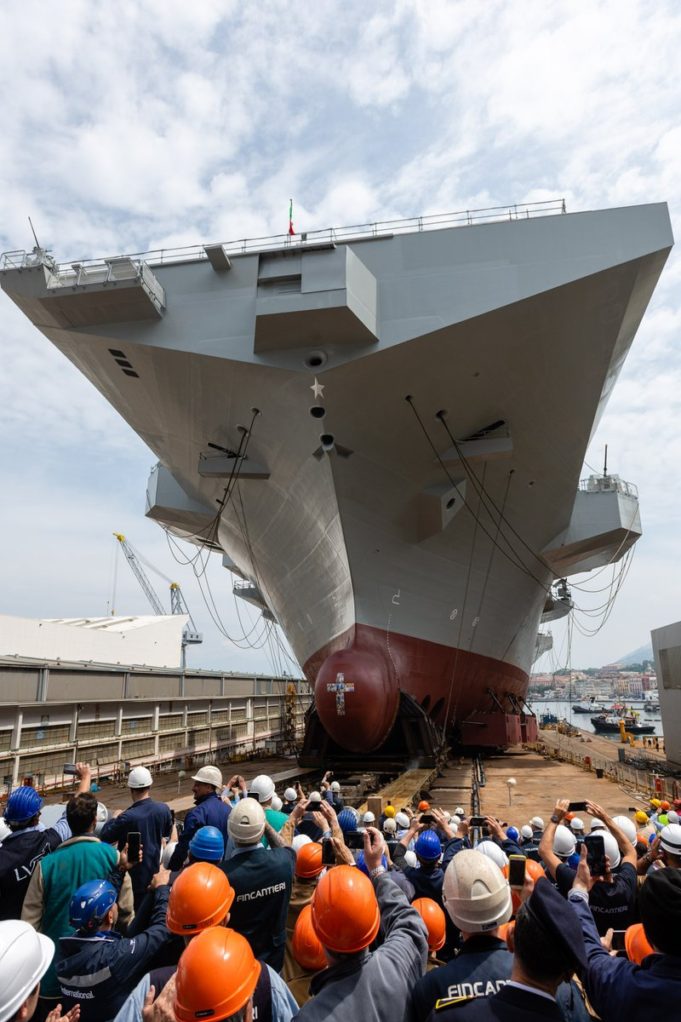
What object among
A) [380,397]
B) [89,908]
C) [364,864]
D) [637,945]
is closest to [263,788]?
[364,864]

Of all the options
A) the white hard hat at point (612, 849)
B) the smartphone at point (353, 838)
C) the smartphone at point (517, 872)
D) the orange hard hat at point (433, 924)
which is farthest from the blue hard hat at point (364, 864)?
the white hard hat at point (612, 849)

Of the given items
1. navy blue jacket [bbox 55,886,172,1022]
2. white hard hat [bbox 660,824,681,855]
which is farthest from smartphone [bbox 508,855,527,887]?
navy blue jacket [bbox 55,886,172,1022]

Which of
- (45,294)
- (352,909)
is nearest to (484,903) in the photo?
(352,909)

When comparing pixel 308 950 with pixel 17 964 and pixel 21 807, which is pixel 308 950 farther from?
pixel 21 807

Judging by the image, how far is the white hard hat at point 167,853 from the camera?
3734 mm

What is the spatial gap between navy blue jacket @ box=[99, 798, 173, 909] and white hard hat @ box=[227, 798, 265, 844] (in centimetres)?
117

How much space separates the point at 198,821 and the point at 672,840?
259cm

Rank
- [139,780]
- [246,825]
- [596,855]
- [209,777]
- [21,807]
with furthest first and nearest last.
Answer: [209,777]
[139,780]
[21,807]
[596,855]
[246,825]

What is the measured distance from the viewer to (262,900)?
97.4 inches

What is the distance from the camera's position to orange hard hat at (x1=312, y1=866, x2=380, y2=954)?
1.76 metres

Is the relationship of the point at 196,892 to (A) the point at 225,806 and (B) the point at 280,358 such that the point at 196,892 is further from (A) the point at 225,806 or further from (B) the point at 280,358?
(B) the point at 280,358

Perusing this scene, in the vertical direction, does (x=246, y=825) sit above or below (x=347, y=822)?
above

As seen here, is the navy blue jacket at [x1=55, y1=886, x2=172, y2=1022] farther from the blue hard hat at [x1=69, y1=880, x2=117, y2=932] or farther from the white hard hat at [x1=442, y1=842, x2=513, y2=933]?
the white hard hat at [x1=442, y1=842, x2=513, y2=933]

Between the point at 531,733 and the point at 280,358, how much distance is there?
14.0 metres
